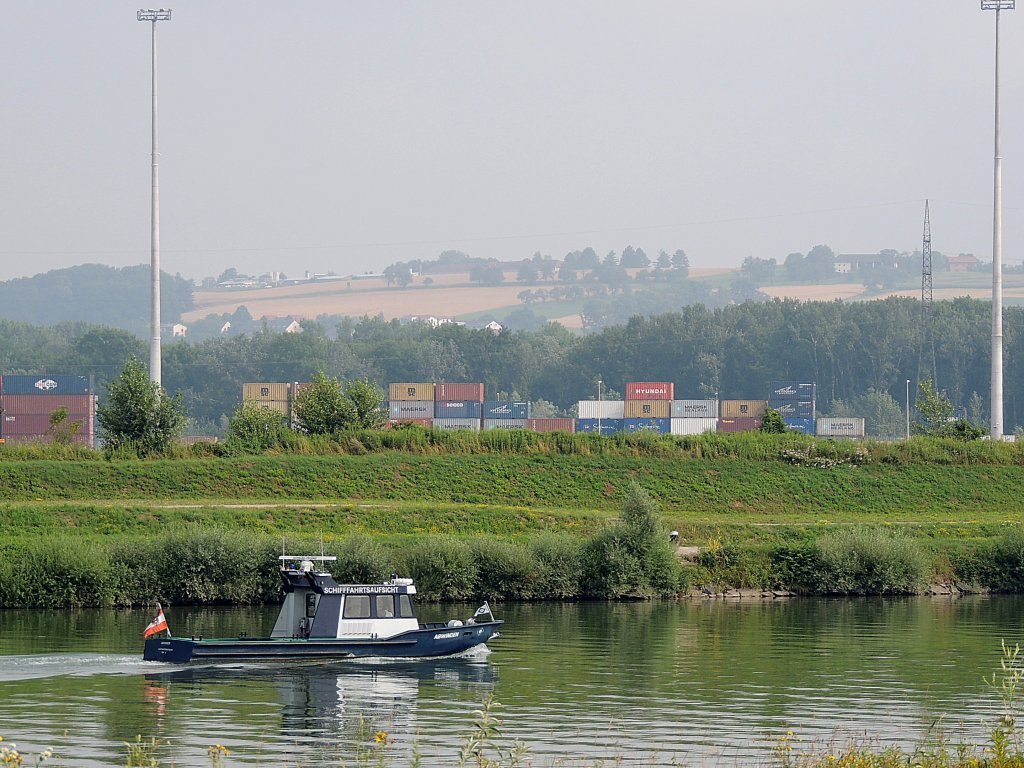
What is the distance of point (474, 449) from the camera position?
8100 centimetres

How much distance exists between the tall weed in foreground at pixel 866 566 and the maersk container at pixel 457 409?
394ft

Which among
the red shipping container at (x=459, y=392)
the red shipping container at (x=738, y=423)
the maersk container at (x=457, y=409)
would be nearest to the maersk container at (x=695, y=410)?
the red shipping container at (x=738, y=423)

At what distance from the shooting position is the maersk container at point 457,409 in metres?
181

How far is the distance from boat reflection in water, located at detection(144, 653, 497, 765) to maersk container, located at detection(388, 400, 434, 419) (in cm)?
13872

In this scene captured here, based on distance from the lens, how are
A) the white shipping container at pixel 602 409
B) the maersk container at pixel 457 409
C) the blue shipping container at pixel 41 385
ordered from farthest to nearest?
the white shipping container at pixel 602 409
the maersk container at pixel 457 409
the blue shipping container at pixel 41 385

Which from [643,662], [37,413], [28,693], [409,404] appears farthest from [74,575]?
[409,404]

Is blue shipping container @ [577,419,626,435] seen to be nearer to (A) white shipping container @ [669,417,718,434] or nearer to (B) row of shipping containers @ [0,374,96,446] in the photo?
(A) white shipping container @ [669,417,718,434]

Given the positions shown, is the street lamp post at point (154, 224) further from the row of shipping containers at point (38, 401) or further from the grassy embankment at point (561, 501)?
the row of shipping containers at point (38, 401)

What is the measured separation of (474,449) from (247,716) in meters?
48.2

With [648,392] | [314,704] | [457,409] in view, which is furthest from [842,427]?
[314,704]

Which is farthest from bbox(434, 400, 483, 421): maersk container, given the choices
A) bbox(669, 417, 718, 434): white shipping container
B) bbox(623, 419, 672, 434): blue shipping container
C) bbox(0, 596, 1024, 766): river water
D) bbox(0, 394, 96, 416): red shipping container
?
bbox(0, 596, 1024, 766): river water

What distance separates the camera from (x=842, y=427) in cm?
18562

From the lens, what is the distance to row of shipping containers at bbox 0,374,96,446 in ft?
491

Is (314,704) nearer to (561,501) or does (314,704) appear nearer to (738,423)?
(561,501)
